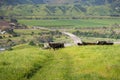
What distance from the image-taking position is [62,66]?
36.2 metres

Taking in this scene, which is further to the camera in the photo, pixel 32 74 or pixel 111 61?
pixel 111 61

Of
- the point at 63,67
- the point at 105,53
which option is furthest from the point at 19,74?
the point at 105,53

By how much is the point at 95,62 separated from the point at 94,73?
441 centimetres

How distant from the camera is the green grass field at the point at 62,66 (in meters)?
32.5

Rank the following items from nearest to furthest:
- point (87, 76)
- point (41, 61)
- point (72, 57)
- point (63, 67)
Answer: point (87, 76)
point (63, 67)
point (41, 61)
point (72, 57)

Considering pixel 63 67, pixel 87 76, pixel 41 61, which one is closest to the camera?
pixel 87 76

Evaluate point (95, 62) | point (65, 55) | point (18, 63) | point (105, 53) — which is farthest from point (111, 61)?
point (18, 63)

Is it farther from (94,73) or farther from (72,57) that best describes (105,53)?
(94,73)

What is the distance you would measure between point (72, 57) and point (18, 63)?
906cm

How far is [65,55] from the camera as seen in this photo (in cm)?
4434

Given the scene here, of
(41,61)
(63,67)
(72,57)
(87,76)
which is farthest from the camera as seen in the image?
(72,57)

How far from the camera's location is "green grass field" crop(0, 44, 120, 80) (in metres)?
32.5

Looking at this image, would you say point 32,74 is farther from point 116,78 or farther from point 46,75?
point 116,78

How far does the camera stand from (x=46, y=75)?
32875 mm
